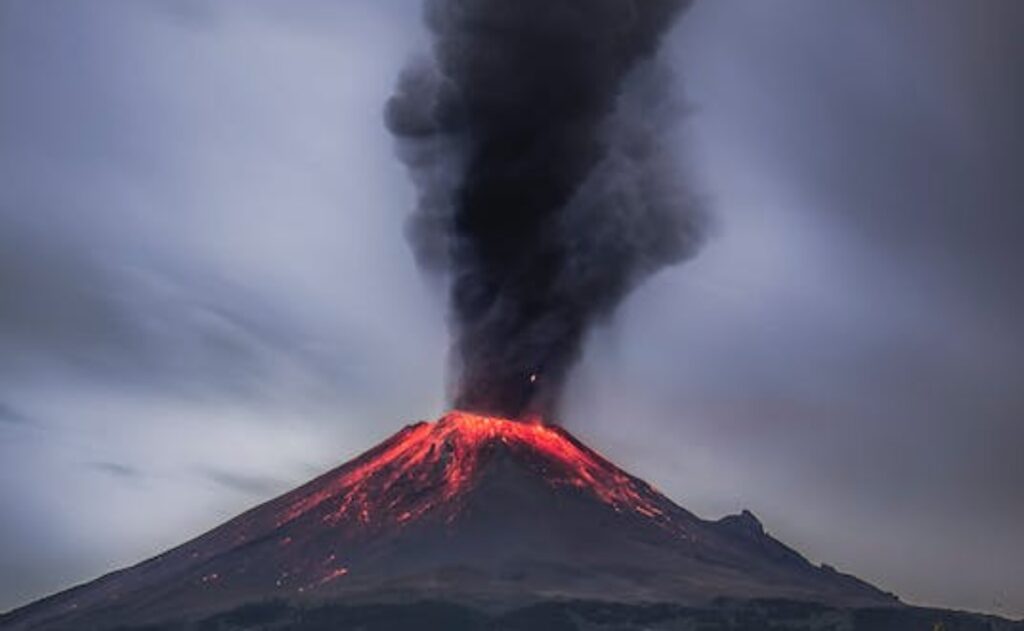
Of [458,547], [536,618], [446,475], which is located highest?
[446,475]

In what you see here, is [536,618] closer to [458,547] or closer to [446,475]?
[458,547]

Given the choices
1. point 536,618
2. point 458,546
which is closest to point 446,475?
point 458,546

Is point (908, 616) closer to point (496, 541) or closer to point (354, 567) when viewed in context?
point (496, 541)

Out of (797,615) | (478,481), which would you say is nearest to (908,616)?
(797,615)

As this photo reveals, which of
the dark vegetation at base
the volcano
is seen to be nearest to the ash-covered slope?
the volcano

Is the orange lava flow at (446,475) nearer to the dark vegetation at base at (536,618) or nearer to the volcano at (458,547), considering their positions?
the volcano at (458,547)
